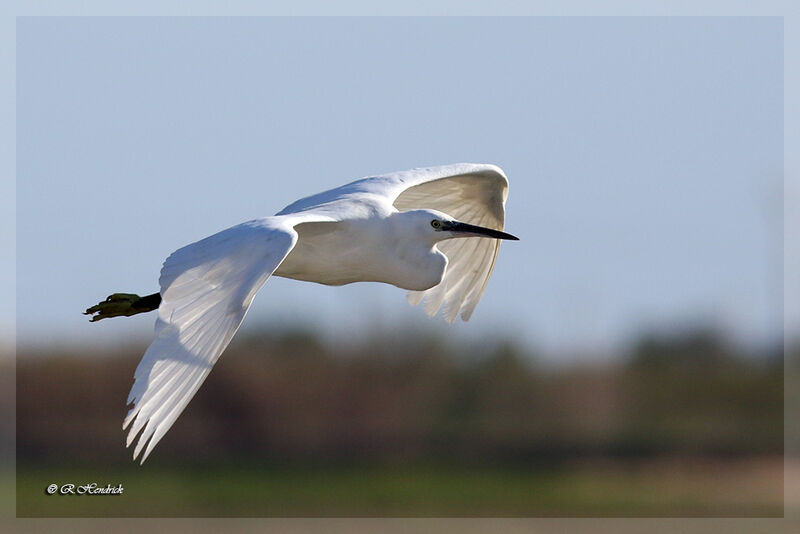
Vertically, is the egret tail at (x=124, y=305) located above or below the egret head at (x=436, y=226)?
below

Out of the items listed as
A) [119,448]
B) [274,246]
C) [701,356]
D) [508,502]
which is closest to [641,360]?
[701,356]

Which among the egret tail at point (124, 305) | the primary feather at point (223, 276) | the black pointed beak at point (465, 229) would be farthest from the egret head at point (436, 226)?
the egret tail at point (124, 305)

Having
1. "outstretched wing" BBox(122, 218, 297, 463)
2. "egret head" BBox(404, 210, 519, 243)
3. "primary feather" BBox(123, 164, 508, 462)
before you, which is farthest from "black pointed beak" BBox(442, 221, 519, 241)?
"outstretched wing" BBox(122, 218, 297, 463)

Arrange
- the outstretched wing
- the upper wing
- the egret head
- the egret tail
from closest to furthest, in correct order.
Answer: the outstretched wing < the egret head < the egret tail < the upper wing

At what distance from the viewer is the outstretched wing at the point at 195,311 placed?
190 inches

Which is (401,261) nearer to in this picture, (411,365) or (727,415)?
(411,365)

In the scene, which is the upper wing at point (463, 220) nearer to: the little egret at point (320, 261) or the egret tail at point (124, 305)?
the little egret at point (320, 261)

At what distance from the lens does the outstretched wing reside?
4.82 metres

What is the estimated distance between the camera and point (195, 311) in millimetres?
5156

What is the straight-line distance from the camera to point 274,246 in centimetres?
535

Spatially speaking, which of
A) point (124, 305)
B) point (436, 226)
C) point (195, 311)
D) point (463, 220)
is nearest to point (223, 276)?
point (195, 311)

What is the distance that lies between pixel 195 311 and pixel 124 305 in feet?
6.53

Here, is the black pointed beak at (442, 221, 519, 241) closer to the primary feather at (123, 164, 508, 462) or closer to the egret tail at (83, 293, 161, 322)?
the primary feather at (123, 164, 508, 462)

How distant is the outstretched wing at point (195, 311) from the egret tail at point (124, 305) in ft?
4.89
